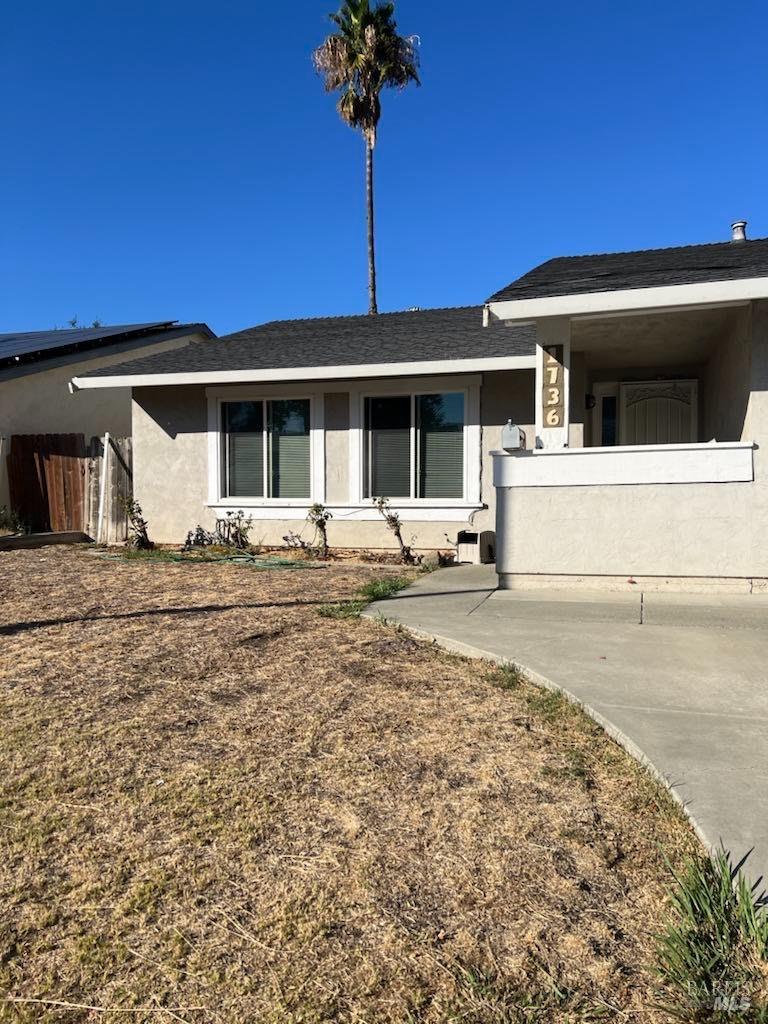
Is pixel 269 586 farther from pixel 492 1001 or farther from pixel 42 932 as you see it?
pixel 492 1001

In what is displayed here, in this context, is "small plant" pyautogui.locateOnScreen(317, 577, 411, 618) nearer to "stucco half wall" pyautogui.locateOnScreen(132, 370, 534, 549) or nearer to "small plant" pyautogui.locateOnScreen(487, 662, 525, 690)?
"small plant" pyautogui.locateOnScreen(487, 662, 525, 690)

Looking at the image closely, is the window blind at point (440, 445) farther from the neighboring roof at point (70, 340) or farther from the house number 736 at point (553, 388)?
the neighboring roof at point (70, 340)

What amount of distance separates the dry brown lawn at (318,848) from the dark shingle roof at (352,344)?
642 cm

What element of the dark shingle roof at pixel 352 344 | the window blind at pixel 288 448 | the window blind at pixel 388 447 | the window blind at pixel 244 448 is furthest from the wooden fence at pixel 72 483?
the window blind at pixel 388 447

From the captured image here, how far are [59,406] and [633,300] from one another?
40.7 feet

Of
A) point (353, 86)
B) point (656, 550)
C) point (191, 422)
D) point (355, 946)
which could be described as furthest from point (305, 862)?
point (353, 86)

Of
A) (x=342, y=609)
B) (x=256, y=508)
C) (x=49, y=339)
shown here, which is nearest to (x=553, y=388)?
(x=342, y=609)

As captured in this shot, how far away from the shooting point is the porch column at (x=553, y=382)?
8.04 m

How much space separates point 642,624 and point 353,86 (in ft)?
79.0

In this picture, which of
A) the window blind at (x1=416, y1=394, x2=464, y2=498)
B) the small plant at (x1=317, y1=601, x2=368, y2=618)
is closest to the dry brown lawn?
the small plant at (x1=317, y1=601, x2=368, y2=618)

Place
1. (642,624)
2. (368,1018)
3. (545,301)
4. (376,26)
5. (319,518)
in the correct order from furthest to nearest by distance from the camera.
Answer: (376,26) < (319,518) < (545,301) < (642,624) < (368,1018)

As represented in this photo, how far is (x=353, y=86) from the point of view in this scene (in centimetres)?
2452

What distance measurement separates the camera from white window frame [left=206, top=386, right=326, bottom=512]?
11.4m

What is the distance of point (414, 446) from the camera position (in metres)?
11.0
